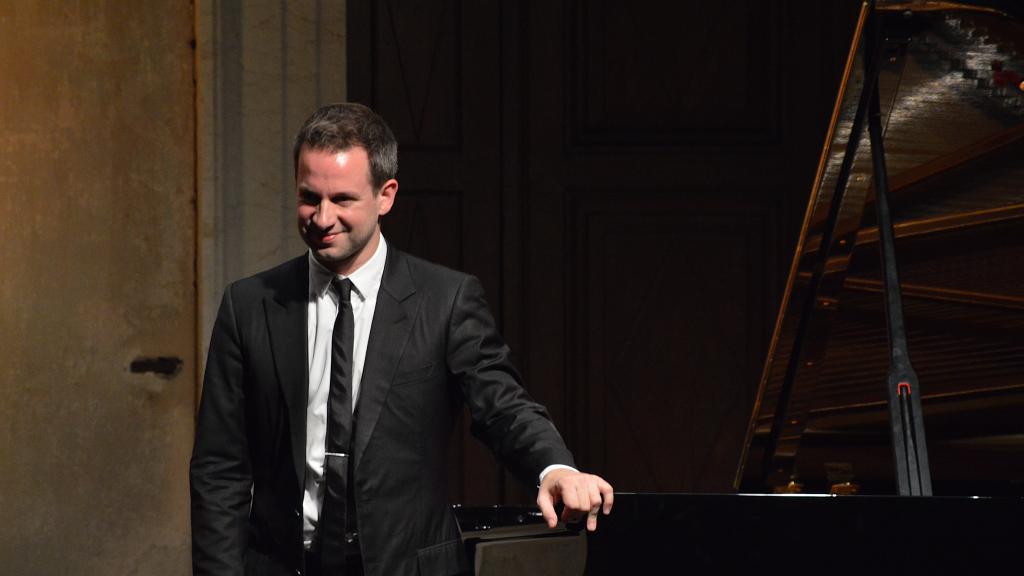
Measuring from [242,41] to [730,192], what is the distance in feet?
5.23

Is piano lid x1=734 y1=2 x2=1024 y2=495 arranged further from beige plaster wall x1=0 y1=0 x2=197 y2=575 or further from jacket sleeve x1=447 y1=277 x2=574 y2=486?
beige plaster wall x1=0 y1=0 x2=197 y2=575

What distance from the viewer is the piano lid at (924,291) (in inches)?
109

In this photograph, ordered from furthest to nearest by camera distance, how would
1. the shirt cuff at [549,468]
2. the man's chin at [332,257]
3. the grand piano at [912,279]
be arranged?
1. the grand piano at [912,279]
2. the man's chin at [332,257]
3. the shirt cuff at [549,468]

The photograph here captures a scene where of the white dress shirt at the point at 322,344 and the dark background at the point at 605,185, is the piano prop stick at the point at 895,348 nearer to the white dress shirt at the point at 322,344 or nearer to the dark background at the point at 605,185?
the white dress shirt at the point at 322,344

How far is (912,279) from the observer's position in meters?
3.04

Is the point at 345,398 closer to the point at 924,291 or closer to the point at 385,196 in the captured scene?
the point at 385,196

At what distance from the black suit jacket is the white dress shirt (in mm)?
18

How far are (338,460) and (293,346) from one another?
176 millimetres

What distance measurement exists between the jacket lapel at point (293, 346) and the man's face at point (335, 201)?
12 centimetres

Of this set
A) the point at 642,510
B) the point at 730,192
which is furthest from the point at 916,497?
the point at 730,192

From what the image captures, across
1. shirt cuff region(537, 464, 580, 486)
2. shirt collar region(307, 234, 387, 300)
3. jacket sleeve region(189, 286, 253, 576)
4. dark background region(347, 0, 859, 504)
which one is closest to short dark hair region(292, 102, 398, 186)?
shirt collar region(307, 234, 387, 300)

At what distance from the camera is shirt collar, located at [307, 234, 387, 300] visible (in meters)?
1.95

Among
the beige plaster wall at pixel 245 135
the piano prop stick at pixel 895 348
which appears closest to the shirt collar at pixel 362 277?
the piano prop stick at pixel 895 348

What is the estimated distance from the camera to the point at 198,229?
407 cm
